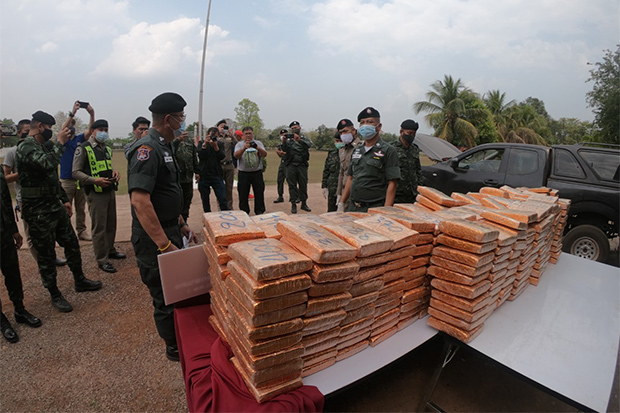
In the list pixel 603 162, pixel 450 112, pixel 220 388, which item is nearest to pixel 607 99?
pixel 450 112

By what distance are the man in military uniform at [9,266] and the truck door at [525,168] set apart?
673cm

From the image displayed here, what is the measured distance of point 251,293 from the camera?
127cm

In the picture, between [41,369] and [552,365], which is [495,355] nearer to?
[552,365]

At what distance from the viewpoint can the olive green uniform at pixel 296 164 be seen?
26.2ft

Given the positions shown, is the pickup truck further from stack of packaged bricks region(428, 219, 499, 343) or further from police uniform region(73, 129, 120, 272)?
police uniform region(73, 129, 120, 272)

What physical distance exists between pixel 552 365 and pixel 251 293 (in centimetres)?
183

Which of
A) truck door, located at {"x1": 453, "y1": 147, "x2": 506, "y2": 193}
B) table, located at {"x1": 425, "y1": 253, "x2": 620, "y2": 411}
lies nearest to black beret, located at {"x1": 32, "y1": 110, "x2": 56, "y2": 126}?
table, located at {"x1": 425, "y1": 253, "x2": 620, "y2": 411}

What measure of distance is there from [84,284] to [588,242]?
7.11 meters

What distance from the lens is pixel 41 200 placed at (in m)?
3.29

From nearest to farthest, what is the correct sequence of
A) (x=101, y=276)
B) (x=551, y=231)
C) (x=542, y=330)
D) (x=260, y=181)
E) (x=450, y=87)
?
(x=542, y=330) → (x=551, y=231) → (x=101, y=276) → (x=260, y=181) → (x=450, y=87)

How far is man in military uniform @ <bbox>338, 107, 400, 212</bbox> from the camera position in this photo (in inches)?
141

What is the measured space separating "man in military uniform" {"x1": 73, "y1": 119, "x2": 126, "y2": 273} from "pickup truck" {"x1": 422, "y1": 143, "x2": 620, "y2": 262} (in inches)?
236

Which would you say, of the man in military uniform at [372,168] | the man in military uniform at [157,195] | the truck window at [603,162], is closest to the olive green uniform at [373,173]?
the man in military uniform at [372,168]

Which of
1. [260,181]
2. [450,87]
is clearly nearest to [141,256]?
[260,181]
